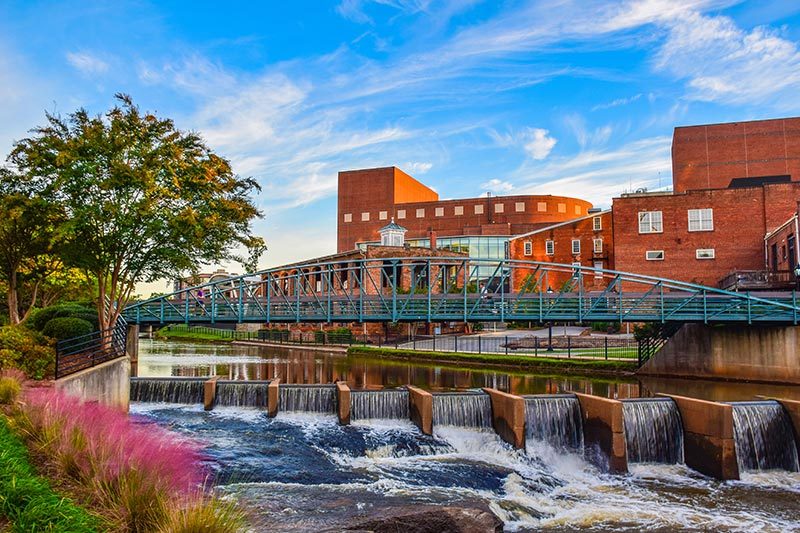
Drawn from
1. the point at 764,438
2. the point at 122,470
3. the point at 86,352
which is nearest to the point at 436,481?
the point at 122,470

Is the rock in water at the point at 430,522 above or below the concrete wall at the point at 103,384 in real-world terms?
below

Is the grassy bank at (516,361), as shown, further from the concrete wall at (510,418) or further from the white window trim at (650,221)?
the white window trim at (650,221)

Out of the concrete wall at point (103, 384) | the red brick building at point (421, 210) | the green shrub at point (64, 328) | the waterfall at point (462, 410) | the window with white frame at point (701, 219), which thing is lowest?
the waterfall at point (462, 410)

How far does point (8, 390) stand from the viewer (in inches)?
489

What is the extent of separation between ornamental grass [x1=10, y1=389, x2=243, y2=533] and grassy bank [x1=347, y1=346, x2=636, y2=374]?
26042 millimetres

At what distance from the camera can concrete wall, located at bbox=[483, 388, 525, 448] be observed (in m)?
17.3

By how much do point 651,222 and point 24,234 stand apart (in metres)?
46.8

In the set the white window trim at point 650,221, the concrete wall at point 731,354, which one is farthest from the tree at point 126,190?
the white window trim at point 650,221

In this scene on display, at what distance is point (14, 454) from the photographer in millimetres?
8102

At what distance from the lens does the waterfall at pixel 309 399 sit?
794 inches

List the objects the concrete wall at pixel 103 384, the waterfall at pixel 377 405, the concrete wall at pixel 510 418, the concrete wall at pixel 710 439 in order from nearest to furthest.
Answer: the concrete wall at pixel 710 439 < the concrete wall at pixel 103 384 < the concrete wall at pixel 510 418 < the waterfall at pixel 377 405

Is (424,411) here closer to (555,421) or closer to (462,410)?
(462,410)

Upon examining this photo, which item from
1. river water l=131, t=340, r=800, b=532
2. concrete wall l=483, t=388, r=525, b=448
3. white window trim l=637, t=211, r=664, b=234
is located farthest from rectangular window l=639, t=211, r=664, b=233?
concrete wall l=483, t=388, r=525, b=448

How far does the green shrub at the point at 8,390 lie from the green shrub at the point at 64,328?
848cm
